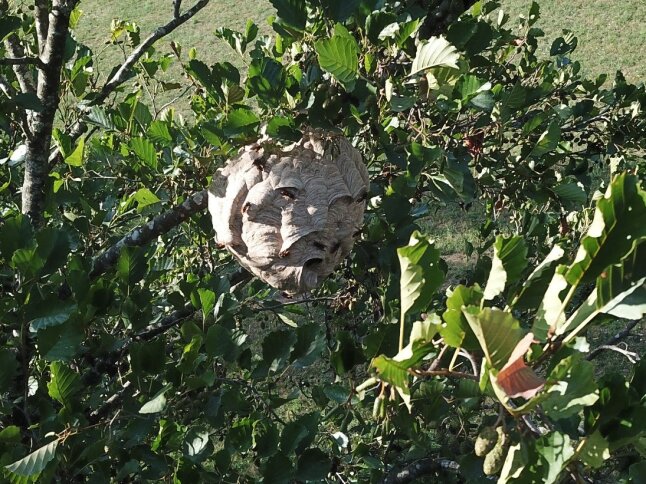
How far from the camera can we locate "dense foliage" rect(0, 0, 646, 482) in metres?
0.91

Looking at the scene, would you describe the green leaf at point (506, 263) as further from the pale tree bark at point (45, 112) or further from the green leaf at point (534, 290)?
the pale tree bark at point (45, 112)

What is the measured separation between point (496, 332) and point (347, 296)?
6.08 ft

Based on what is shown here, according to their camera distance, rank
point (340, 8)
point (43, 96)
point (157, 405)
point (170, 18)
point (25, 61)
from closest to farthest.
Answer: point (157, 405)
point (340, 8)
point (25, 61)
point (43, 96)
point (170, 18)

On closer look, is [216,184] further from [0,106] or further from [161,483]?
[161,483]

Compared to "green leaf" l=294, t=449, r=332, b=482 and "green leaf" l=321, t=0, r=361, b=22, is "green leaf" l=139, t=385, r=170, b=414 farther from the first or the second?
"green leaf" l=321, t=0, r=361, b=22

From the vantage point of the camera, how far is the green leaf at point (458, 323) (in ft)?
2.97

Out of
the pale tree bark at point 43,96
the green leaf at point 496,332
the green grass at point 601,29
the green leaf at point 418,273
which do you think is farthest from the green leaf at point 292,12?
the green grass at point 601,29

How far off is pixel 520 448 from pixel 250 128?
115cm

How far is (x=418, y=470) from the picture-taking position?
7.44ft

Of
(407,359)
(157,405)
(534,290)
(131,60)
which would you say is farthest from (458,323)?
(131,60)

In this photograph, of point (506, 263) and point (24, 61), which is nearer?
point (506, 263)

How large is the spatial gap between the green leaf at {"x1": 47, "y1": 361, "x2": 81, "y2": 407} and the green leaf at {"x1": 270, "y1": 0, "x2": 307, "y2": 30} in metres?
0.92

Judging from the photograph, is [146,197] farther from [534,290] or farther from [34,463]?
[534,290]

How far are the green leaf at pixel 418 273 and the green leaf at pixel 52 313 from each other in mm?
781
